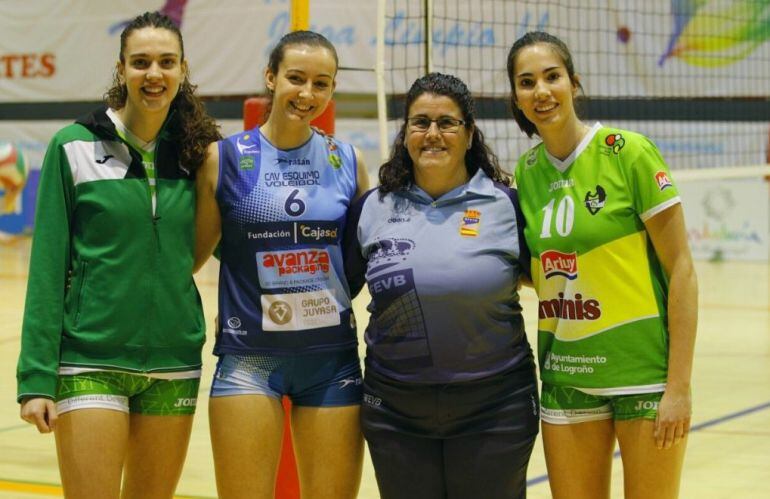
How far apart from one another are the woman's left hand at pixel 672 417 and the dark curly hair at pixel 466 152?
877mm

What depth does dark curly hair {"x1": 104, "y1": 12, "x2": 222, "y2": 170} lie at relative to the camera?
3.76m

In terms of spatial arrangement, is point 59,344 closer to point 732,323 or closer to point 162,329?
point 162,329

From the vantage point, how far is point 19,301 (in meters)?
13.1

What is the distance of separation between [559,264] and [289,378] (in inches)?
37.3

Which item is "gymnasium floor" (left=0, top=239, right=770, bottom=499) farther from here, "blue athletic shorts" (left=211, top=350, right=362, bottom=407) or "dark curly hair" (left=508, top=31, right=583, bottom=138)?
"dark curly hair" (left=508, top=31, right=583, bottom=138)

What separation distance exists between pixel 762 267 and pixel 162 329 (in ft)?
45.8

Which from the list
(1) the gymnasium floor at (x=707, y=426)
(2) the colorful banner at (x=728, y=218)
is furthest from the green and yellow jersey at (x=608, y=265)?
(2) the colorful banner at (x=728, y=218)

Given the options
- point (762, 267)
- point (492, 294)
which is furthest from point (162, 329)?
point (762, 267)

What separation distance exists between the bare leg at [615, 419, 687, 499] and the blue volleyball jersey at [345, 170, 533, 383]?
1.31ft

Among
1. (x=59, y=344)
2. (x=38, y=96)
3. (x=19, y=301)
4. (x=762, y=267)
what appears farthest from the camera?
(x=38, y=96)

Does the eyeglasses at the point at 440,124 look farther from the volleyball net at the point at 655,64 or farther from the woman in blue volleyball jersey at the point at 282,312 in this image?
the volleyball net at the point at 655,64

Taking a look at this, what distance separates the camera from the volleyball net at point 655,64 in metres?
13.9

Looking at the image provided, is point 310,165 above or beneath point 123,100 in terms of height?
beneath

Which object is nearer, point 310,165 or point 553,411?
point 553,411
